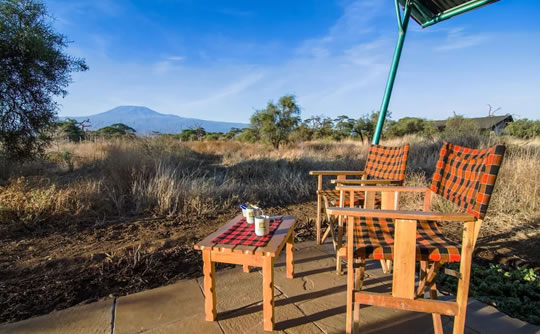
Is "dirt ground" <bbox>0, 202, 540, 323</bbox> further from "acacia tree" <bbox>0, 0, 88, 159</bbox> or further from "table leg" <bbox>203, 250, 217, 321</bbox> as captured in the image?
"acacia tree" <bbox>0, 0, 88, 159</bbox>

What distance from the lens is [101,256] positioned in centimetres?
210

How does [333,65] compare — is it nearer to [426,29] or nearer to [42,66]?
[426,29]

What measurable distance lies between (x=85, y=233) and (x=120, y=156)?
184 cm

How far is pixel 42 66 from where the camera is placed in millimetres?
3916

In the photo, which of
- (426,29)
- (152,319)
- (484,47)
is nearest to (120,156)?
(152,319)

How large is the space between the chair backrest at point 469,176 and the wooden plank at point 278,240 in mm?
884

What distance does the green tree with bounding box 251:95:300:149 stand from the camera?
12852mm

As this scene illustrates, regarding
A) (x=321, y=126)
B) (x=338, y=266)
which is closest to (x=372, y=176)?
(x=338, y=266)

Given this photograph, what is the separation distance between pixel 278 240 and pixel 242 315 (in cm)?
47

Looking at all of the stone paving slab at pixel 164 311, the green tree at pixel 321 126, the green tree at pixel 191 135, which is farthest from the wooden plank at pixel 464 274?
the green tree at pixel 321 126

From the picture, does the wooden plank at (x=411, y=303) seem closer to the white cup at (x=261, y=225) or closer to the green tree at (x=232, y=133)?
the white cup at (x=261, y=225)

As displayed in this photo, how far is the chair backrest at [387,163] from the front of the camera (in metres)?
2.31

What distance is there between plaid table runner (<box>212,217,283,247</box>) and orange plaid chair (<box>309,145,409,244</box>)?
0.79 metres

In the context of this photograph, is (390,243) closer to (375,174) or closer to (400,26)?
(375,174)
